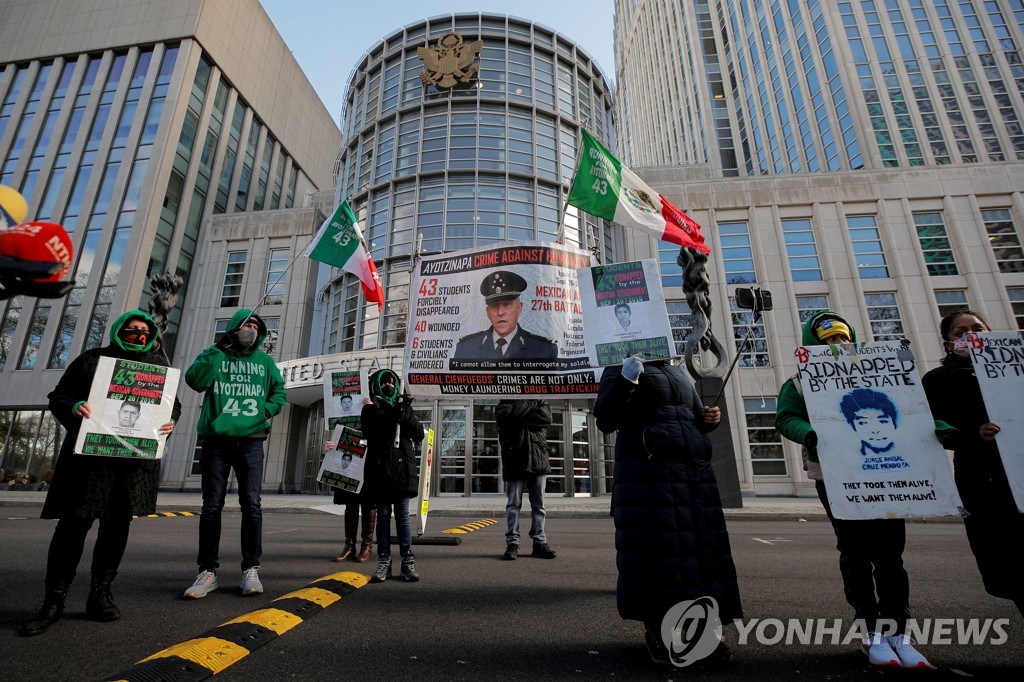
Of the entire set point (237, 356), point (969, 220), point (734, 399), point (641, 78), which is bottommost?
point (237, 356)

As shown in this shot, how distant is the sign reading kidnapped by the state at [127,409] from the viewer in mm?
3383

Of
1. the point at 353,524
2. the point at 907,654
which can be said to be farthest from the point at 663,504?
the point at 353,524

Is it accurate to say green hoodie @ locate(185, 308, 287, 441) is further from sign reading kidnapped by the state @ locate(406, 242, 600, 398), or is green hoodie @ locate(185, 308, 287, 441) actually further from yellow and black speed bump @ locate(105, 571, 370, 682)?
sign reading kidnapped by the state @ locate(406, 242, 600, 398)

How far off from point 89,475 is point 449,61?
1170 inches

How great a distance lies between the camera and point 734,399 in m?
24.1

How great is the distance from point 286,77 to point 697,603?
52.6 meters

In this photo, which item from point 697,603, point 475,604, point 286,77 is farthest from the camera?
point 286,77

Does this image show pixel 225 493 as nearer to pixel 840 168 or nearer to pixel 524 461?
pixel 524 461

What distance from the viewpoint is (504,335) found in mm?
6191

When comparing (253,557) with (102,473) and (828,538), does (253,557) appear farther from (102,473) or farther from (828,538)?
(828,538)

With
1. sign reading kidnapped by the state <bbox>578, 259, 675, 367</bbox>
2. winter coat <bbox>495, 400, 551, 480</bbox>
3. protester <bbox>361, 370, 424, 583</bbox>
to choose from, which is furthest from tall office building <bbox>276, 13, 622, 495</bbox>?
protester <bbox>361, 370, 424, 583</bbox>

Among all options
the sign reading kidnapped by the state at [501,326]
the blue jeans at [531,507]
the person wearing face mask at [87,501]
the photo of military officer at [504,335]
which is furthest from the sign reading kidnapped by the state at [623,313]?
the person wearing face mask at [87,501]

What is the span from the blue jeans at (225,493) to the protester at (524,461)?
290 cm

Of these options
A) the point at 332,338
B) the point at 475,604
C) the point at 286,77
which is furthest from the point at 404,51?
the point at 475,604
